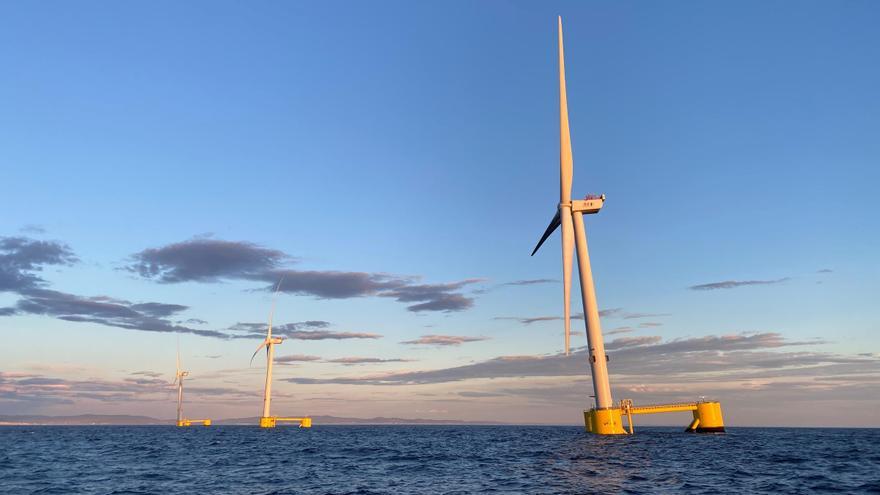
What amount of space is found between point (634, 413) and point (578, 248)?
31522 mm

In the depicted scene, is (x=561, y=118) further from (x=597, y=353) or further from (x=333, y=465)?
(x=333, y=465)

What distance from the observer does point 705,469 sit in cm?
6025

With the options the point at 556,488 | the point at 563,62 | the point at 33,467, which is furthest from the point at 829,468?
the point at 33,467

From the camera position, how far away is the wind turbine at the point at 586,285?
352ft

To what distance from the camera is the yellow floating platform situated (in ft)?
354

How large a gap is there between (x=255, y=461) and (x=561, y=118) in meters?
78.0

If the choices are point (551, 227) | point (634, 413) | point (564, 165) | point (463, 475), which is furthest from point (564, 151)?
point (463, 475)

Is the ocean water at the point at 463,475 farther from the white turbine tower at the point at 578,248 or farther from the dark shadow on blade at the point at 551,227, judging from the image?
the dark shadow on blade at the point at 551,227

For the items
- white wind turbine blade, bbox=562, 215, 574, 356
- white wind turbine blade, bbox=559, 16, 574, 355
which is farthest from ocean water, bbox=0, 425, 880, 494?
white wind turbine blade, bbox=559, 16, 574, 355

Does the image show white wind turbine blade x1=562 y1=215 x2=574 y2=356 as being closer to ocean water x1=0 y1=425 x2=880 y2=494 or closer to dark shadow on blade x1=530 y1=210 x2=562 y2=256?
dark shadow on blade x1=530 y1=210 x2=562 y2=256

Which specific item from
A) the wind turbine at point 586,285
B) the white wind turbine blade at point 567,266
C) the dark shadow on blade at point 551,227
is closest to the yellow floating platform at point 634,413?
the wind turbine at point 586,285

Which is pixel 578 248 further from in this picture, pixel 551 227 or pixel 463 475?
pixel 463 475

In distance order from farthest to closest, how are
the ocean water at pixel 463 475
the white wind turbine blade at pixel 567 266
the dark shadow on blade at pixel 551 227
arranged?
the dark shadow on blade at pixel 551 227, the white wind turbine blade at pixel 567 266, the ocean water at pixel 463 475

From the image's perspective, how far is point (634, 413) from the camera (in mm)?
111875
